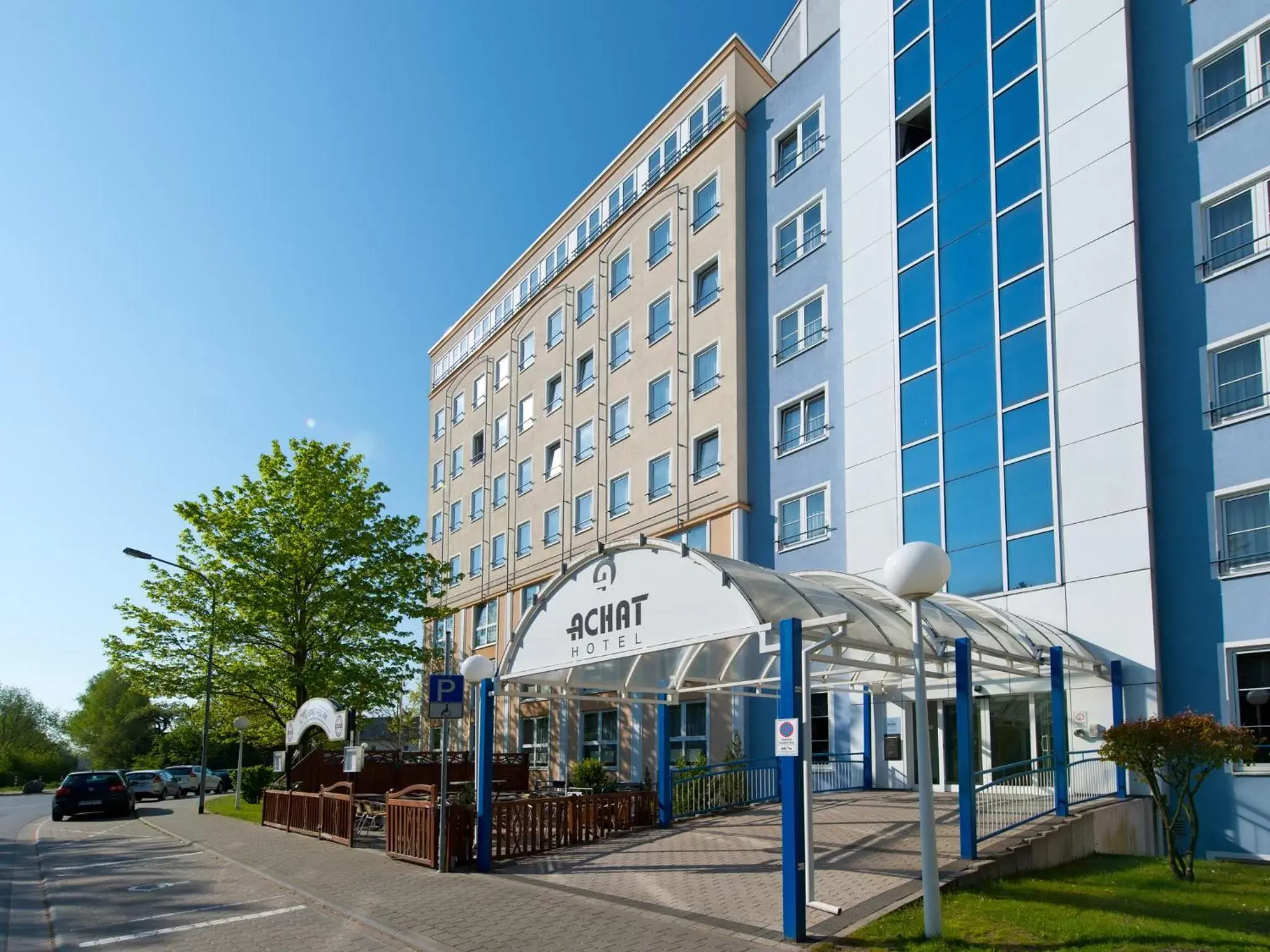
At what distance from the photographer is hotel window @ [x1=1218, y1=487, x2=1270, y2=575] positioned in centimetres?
1566

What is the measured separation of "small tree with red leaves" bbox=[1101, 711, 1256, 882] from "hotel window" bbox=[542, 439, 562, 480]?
80.0ft

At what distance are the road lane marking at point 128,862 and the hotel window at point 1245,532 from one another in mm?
17689

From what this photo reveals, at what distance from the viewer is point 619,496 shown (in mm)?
31344

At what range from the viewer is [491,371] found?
42125mm

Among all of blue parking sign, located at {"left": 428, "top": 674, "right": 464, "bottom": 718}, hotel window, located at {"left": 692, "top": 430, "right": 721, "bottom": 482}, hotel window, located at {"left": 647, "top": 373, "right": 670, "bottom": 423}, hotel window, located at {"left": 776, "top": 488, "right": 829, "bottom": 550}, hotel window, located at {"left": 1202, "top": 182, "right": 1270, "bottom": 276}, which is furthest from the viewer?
hotel window, located at {"left": 647, "top": 373, "right": 670, "bottom": 423}

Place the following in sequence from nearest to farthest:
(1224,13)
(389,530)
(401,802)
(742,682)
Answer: (742,682)
(401,802)
(1224,13)
(389,530)

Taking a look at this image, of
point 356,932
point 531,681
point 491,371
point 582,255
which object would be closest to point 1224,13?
point 531,681

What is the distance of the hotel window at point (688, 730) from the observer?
26.9m

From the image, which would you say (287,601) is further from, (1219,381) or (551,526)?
(1219,381)

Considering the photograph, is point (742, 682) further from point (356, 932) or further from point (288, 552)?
point (288, 552)

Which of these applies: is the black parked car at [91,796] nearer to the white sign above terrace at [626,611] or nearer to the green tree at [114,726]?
the white sign above terrace at [626,611]

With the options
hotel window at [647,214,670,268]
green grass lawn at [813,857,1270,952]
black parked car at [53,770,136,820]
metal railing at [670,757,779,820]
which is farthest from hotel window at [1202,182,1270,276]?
black parked car at [53,770,136,820]

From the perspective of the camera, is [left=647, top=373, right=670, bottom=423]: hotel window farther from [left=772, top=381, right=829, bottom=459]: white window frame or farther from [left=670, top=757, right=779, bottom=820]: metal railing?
[left=670, top=757, right=779, bottom=820]: metal railing

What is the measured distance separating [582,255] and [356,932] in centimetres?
2779
